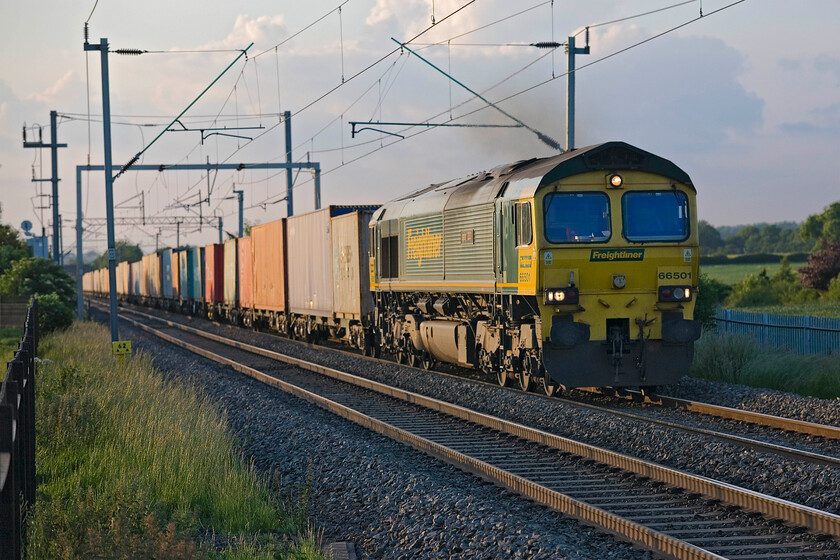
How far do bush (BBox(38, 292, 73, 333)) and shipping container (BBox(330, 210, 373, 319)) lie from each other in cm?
1283

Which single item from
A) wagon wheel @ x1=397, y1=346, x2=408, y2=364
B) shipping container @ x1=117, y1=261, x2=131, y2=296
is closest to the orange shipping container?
shipping container @ x1=117, y1=261, x2=131, y2=296

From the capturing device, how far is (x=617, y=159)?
48.6 ft

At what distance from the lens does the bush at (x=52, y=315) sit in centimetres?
3391

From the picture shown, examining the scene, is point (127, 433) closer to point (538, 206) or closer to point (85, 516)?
point (85, 516)

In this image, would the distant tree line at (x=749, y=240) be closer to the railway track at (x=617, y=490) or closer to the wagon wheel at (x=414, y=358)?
the wagon wheel at (x=414, y=358)

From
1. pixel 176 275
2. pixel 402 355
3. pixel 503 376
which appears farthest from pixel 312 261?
pixel 176 275

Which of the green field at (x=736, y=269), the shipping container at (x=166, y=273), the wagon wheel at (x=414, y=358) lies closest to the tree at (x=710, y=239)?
the green field at (x=736, y=269)

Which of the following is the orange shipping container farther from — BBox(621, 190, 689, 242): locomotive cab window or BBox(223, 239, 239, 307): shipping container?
BBox(621, 190, 689, 242): locomotive cab window

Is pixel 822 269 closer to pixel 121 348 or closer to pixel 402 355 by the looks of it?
pixel 402 355

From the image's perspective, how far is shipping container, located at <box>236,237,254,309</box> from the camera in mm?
37656

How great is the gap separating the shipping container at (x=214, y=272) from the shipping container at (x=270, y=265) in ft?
21.8

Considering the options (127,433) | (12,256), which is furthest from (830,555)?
(12,256)

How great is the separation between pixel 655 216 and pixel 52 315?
1000 inches

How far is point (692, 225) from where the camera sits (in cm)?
1489
